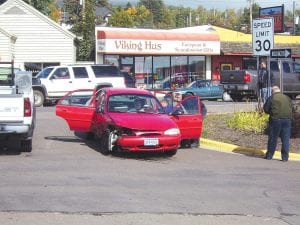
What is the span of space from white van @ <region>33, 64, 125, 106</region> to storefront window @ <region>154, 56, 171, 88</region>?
1218 cm

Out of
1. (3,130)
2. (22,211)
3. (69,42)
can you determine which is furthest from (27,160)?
(69,42)

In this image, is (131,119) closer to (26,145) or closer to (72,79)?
(26,145)

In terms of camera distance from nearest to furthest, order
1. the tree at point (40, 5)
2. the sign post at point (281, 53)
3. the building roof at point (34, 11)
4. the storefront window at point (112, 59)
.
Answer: the sign post at point (281, 53) < the storefront window at point (112, 59) < the building roof at point (34, 11) < the tree at point (40, 5)

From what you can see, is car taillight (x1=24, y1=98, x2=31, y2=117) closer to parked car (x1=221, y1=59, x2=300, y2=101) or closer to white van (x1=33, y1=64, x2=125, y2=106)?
white van (x1=33, y1=64, x2=125, y2=106)

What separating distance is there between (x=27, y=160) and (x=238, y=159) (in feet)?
15.0

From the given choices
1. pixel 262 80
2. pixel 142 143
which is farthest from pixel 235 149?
pixel 262 80

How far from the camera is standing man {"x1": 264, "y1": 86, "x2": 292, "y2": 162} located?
42.1 ft

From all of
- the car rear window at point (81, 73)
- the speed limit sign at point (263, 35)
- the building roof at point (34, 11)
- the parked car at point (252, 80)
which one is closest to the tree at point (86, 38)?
the building roof at point (34, 11)

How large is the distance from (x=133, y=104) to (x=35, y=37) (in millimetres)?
26170

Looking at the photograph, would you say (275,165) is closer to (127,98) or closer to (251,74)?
(127,98)

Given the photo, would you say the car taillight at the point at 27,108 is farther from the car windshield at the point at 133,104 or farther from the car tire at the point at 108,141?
the car windshield at the point at 133,104

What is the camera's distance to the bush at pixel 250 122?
16.2 metres

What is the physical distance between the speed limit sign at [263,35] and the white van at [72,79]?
1052 centimetres

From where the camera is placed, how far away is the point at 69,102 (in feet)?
48.4
